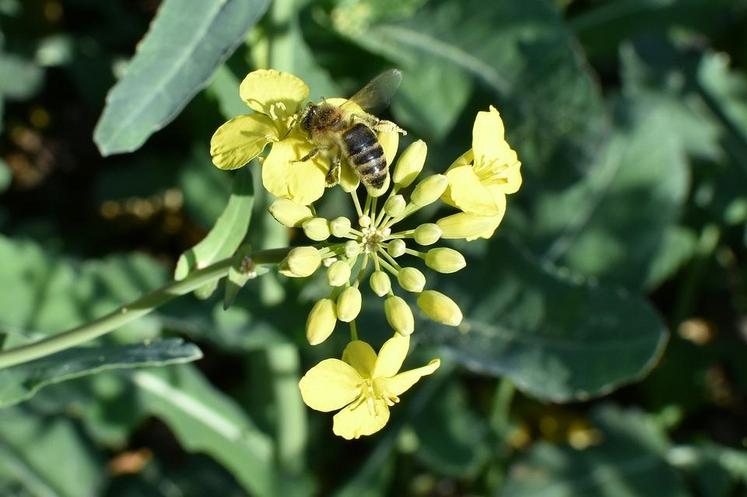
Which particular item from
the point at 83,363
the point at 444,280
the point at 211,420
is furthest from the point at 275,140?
the point at 211,420

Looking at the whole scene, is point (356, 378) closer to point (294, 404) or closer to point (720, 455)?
point (294, 404)

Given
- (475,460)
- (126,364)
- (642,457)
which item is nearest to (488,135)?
(126,364)

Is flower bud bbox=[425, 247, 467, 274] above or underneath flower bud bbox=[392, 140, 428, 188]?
underneath

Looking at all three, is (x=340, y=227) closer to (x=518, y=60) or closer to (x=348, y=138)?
(x=348, y=138)

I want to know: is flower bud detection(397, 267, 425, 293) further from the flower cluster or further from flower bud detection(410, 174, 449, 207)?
flower bud detection(410, 174, 449, 207)

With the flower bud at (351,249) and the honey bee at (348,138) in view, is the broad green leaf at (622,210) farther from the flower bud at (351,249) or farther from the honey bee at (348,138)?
the flower bud at (351,249)

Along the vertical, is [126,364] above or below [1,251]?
above

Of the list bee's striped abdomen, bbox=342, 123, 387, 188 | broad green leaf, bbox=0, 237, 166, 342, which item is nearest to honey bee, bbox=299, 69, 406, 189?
bee's striped abdomen, bbox=342, 123, 387, 188
